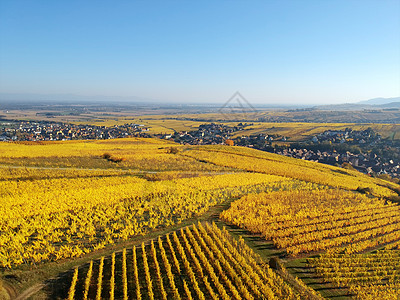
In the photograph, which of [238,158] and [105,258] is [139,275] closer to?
[105,258]

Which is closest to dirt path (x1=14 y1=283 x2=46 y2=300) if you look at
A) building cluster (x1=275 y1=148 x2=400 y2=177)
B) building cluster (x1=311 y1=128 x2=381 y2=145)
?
building cluster (x1=275 y1=148 x2=400 y2=177)

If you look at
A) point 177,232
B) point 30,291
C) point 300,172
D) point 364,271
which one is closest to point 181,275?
point 177,232

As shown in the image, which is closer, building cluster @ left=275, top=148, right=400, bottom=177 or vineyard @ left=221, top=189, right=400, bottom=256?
vineyard @ left=221, top=189, right=400, bottom=256

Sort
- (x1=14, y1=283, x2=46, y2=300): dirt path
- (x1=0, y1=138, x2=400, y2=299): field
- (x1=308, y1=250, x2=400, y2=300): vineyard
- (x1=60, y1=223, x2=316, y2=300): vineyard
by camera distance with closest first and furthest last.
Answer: (x1=14, y1=283, x2=46, y2=300): dirt path
(x1=60, y1=223, x2=316, y2=300): vineyard
(x1=0, y1=138, x2=400, y2=299): field
(x1=308, y1=250, x2=400, y2=300): vineyard

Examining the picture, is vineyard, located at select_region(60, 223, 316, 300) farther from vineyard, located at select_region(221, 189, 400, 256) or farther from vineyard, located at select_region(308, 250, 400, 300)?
vineyard, located at select_region(221, 189, 400, 256)

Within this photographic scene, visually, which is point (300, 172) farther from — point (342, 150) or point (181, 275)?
point (342, 150)
